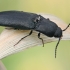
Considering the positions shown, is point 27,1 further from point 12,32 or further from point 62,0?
point 12,32

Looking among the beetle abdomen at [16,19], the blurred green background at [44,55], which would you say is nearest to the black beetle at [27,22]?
the beetle abdomen at [16,19]

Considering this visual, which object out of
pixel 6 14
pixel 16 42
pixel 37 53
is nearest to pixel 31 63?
pixel 37 53

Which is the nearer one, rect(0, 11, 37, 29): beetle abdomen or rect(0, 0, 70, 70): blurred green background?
rect(0, 11, 37, 29): beetle abdomen

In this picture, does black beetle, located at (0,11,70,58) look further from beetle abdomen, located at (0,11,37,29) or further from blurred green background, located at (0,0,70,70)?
blurred green background, located at (0,0,70,70)

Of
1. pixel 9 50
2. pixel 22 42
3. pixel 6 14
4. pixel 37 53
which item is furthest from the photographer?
pixel 37 53

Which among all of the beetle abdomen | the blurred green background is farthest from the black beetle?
the blurred green background

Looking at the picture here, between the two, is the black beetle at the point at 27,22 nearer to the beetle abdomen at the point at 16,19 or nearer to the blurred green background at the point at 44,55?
the beetle abdomen at the point at 16,19
